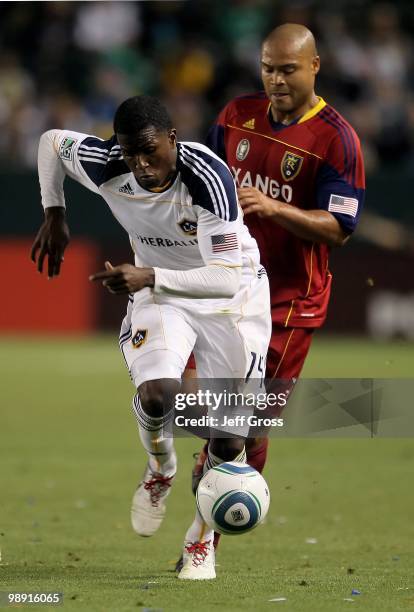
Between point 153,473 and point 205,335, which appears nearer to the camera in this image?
point 205,335

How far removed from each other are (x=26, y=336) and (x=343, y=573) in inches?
577

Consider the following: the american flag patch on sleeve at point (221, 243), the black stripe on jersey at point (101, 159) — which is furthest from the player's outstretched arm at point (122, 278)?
the black stripe on jersey at point (101, 159)

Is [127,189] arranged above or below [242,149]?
above

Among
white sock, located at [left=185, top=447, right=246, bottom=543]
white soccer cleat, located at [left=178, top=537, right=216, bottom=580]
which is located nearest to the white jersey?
white sock, located at [left=185, top=447, right=246, bottom=543]

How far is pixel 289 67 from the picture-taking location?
7.05 meters

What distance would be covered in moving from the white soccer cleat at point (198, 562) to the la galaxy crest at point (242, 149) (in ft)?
7.29

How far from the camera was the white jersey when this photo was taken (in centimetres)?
623

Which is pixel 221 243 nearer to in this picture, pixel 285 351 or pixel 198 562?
pixel 285 351

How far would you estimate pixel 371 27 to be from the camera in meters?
21.1

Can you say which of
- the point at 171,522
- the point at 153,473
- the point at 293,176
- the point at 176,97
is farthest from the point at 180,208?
the point at 176,97

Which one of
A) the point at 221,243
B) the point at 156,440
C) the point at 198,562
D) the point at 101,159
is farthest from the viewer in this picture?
the point at 156,440

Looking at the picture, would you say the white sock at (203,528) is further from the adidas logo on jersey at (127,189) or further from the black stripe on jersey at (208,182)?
the adidas logo on jersey at (127,189)

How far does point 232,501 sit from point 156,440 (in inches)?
30.2

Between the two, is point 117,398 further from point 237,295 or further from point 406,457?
point 237,295
